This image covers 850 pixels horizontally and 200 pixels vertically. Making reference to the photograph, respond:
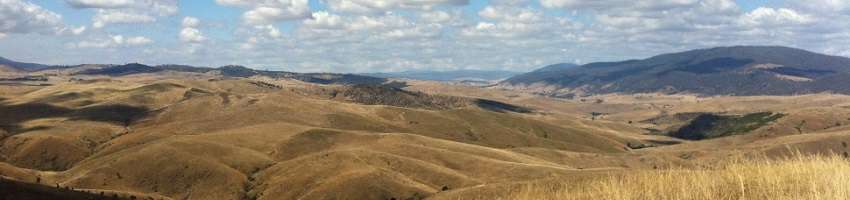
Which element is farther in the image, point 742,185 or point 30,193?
point 30,193

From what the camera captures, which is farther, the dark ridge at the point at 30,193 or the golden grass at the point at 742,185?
the dark ridge at the point at 30,193

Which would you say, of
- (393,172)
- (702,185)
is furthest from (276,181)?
(702,185)

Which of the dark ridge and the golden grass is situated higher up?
the golden grass

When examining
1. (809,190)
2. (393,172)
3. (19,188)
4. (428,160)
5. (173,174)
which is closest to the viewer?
(809,190)

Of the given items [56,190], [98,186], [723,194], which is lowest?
[98,186]

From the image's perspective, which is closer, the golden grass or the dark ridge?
the golden grass

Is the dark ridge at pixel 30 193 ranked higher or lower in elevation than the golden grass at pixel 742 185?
lower

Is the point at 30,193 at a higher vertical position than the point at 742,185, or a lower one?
lower

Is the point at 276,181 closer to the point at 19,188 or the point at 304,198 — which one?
the point at 304,198
